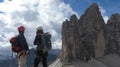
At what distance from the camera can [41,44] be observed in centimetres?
2462

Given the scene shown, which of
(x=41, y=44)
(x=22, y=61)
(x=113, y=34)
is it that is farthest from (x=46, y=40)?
(x=113, y=34)

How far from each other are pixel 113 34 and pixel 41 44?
14375 centimetres

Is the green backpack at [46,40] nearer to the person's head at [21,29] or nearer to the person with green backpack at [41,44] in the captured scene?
the person with green backpack at [41,44]

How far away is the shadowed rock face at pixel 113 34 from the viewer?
157 meters

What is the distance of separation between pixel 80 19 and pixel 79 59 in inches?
1266

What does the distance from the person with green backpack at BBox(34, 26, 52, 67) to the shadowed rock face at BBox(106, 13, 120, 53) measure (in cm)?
13211

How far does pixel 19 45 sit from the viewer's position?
23812 mm

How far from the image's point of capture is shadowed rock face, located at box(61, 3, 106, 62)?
13562 cm

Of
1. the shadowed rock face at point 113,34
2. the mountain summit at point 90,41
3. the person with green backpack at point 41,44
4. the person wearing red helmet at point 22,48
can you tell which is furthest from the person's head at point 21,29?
→ the shadowed rock face at point 113,34

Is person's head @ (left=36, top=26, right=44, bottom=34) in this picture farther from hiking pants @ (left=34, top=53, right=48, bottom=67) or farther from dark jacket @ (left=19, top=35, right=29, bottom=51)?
hiking pants @ (left=34, top=53, right=48, bottom=67)

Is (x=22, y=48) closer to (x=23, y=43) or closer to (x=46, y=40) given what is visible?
(x=23, y=43)

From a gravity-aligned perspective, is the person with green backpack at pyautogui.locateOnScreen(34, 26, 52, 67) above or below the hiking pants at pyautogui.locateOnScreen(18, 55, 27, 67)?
above

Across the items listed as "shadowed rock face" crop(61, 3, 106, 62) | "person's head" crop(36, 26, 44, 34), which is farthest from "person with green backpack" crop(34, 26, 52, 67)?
"shadowed rock face" crop(61, 3, 106, 62)

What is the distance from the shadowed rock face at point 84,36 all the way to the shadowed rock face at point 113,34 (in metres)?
3.27
